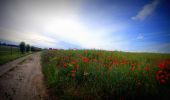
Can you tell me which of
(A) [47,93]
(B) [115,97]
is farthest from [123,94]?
(A) [47,93]

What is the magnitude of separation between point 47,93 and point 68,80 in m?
0.93

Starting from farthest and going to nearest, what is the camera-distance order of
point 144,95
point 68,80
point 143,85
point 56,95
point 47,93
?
1. point 68,80
2. point 47,93
3. point 56,95
4. point 143,85
5. point 144,95

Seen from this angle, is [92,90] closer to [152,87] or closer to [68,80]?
[68,80]

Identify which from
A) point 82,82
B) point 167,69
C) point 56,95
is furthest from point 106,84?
point 167,69

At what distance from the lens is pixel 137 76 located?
10.0 ft

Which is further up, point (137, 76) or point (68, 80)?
point (137, 76)

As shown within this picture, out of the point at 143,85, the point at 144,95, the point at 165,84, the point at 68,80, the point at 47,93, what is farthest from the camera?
the point at 68,80

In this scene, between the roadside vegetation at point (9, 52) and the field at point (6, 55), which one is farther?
the roadside vegetation at point (9, 52)

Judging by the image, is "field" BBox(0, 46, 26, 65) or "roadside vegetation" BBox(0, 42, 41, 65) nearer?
"field" BBox(0, 46, 26, 65)

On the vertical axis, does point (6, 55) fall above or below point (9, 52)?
below

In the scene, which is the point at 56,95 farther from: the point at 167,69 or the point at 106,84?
the point at 167,69

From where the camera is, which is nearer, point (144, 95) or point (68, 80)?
point (144, 95)

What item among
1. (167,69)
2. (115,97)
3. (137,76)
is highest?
(167,69)

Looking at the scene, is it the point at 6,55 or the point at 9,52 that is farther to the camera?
the point at 9,52
